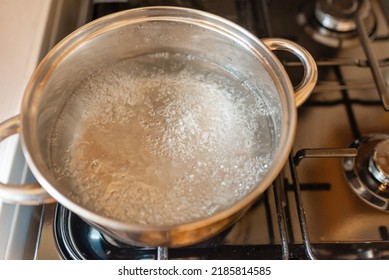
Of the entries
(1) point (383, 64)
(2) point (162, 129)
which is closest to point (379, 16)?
(1) point (383, 64)

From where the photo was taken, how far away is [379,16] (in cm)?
81

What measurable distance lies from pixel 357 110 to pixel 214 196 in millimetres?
298

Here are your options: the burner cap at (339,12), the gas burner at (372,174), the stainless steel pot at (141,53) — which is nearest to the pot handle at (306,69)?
the stainless steel pot at (141,53)

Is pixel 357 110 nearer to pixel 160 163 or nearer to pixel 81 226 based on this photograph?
pixel 160 163

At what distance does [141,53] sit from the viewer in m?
0.70

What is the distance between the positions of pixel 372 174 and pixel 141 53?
1.35 ft

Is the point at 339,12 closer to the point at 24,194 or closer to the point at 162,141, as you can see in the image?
the point at 162,141

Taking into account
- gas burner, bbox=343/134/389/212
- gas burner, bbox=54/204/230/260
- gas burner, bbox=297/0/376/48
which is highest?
gas burner, bbox=297/0/376/48

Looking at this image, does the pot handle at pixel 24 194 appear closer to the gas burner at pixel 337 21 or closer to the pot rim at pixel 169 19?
the pot rim at pixel 169 19

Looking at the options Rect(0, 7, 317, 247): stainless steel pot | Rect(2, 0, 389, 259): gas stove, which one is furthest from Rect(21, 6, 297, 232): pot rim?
Rect(2, 0, 389, 259): gas stove

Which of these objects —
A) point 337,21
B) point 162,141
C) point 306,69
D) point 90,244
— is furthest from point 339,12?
point 90,244

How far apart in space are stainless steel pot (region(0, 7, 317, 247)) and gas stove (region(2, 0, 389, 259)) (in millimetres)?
53

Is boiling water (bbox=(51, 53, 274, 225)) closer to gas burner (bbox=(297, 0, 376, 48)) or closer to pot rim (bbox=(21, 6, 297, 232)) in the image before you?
pot rim (bbox=(21, 6, 297, 232))

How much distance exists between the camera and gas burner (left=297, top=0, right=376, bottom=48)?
0.77 m
